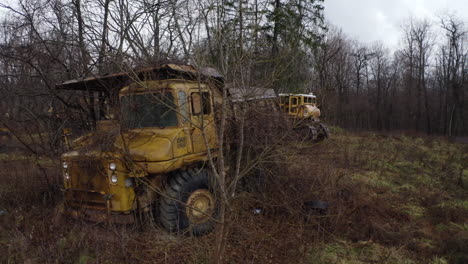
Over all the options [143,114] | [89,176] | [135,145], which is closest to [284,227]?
[135,145]

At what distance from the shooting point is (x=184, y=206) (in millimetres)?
4484

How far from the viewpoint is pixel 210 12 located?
3260 millimetres

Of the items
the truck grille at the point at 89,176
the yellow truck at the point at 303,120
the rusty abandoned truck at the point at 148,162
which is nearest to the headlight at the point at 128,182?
the rusty abandoned truck at the point at 148,162

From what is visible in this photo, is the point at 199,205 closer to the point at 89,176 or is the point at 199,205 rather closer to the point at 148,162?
the point at 148,162

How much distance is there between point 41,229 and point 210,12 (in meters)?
4.11

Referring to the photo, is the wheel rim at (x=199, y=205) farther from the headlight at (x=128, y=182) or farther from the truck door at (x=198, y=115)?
the headlight at (x=128, y=182)

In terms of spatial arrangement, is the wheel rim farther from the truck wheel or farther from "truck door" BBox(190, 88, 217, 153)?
"truck door" BBox(190, 88, 217, 153)

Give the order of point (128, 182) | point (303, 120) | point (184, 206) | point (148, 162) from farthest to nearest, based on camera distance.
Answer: point (303, 120), point (184, 206), point (128, 182), point (148, 162)

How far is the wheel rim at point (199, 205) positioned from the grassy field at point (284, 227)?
313mm

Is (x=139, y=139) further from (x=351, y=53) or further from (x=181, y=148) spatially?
(x=351, y=53)

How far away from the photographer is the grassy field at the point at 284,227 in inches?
155

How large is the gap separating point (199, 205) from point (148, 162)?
1.24 meters

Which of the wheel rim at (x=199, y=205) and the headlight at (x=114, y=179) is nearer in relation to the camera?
the headlight at (x=114, y=179)

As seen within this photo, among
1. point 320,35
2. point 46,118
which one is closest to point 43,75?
point 46,118
